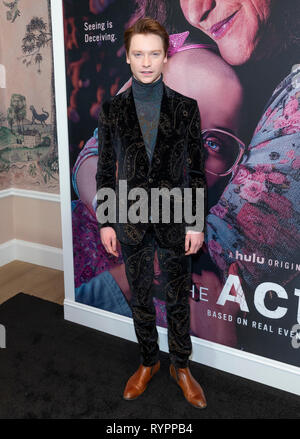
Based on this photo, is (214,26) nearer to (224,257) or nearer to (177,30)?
(177,30)

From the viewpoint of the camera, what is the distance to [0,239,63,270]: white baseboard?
3386mm

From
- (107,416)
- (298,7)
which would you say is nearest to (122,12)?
(298,7)

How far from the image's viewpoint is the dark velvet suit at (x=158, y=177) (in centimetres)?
165

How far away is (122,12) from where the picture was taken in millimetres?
1959

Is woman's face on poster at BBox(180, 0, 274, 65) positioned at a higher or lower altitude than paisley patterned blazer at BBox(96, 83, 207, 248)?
higher

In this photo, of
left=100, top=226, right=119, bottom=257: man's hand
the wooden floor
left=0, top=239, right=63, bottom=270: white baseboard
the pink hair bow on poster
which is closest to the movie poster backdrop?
the pink hair bow on poster

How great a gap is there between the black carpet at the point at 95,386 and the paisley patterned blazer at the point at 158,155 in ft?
2.52

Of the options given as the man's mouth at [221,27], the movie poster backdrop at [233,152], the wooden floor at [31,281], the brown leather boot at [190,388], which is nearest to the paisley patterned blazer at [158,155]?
the movie poster backdrop at [233,152]

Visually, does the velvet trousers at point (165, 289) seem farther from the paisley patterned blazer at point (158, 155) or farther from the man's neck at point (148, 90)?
the man's neck at point (148, 90)

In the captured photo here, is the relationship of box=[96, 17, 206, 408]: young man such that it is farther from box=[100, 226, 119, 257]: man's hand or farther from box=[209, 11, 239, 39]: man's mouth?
box=[209, 11, 239, 39]: man's mouth

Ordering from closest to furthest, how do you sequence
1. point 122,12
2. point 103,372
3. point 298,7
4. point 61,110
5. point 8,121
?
1. point 298,7
2. point 122,12
3. point 103,372
4. point 61,110
5. point 8,121

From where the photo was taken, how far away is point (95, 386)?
6.47ft

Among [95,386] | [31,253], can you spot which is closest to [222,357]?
[95,386]

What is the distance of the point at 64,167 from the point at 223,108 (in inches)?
40.9
